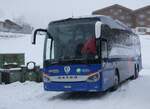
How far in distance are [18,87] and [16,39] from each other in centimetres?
5194

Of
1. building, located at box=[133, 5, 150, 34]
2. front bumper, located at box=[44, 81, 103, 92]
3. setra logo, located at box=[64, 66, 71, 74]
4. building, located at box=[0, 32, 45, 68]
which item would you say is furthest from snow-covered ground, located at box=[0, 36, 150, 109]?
building, located at box=[133, 5, 150, 34]

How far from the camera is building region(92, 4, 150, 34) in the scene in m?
104

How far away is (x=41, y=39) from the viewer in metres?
68.0

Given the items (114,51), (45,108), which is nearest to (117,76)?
(114,51)

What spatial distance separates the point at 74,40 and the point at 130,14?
301 feet

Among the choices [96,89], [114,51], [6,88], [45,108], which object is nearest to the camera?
[45,108]

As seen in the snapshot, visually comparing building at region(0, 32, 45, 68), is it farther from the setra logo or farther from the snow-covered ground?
the setra logo

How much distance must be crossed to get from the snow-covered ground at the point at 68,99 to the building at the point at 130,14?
85.7m

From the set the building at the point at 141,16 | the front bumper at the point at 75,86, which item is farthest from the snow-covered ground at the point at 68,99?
the building at the point at 141,16

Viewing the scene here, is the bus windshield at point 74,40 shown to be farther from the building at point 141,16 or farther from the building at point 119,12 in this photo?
the building at point 119,12

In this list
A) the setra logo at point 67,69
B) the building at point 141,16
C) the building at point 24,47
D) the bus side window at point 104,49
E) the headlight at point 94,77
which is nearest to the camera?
the headlight at point 94,77

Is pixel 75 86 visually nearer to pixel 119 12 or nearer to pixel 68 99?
pixel 68 99

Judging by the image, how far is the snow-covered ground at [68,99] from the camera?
44.3ft

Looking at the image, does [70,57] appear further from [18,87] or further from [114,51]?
[18,87]
